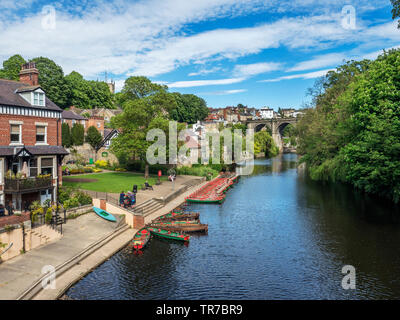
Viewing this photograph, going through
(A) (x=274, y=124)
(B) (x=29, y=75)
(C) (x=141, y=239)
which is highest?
(A) (x=274, y=124)

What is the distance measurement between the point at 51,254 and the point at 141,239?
6183 millimetres

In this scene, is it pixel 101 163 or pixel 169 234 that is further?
pixel 101 163

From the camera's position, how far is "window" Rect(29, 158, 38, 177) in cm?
2584

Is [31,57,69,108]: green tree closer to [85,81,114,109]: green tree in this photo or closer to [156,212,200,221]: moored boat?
[85,81,114,109]: green tree

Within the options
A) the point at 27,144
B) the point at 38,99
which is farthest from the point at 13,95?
the point at 27,144

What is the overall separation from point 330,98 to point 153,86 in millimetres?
31532

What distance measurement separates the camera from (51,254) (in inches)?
788

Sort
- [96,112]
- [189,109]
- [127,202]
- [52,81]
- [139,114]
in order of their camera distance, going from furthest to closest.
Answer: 1. [189,109]
2. [96,112]
3. [52,81]
4. [139,114]
5. [127,202]

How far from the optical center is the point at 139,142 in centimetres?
4688

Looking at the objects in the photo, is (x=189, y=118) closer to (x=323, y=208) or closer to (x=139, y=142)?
(x=139, y=142)

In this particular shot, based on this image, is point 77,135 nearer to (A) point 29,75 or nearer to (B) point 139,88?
(B) point 139,88

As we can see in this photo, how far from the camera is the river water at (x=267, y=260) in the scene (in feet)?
58.5

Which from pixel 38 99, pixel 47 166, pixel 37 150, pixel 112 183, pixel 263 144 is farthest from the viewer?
pixel 263 144

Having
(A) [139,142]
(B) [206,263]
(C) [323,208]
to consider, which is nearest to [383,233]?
(C) [323,208]
